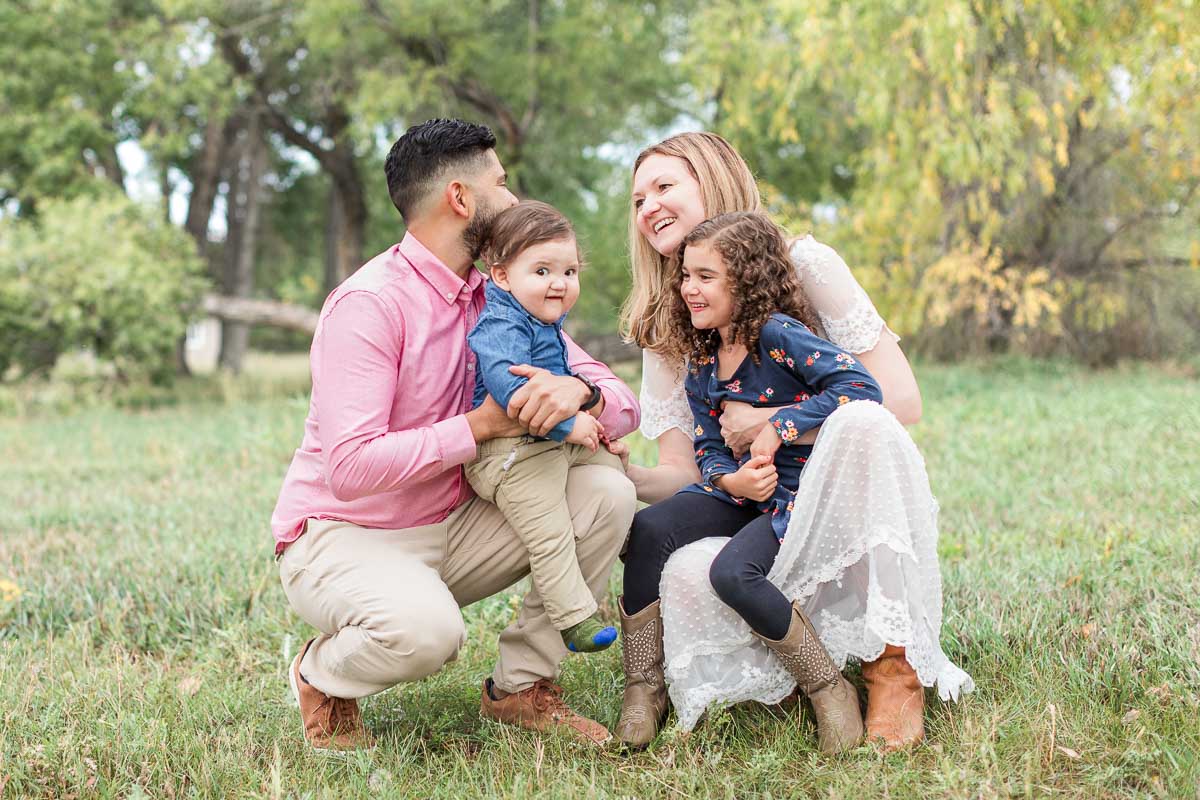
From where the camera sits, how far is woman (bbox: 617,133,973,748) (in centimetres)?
269

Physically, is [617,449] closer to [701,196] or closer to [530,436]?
[530,436]

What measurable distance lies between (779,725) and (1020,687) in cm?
66

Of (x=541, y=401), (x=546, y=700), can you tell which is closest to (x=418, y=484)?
(x=541, y=401)

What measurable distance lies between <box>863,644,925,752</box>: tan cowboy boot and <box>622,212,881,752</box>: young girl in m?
0.05

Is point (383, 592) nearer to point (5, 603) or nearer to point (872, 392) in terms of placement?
point (872, 392)

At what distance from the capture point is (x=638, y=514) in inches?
121

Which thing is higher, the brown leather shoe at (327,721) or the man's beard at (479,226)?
the man's beard at (479,226)

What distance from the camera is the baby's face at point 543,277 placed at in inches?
109

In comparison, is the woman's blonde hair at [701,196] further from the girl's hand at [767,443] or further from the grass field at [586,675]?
the grass field at [586,675]

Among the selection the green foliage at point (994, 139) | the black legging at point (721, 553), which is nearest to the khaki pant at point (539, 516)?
the black legging at point (721, 553)

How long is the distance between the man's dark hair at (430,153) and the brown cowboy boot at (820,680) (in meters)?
1.51

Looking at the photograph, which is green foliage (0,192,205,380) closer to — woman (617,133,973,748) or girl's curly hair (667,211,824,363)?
woman (617,133,973,748)

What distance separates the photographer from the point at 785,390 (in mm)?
2918

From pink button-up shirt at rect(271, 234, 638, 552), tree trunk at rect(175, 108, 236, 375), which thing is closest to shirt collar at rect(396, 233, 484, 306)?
pink button-up shirt at rect(271, 234, 638, 552)
